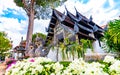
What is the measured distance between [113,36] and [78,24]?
7197 millimetres

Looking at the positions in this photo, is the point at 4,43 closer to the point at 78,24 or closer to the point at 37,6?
the point at 37,6

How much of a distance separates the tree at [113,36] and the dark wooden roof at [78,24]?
4.68m

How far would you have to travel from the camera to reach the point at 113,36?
1427cm

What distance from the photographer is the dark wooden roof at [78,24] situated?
71.1 feet

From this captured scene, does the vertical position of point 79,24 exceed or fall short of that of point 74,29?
it exceeds it

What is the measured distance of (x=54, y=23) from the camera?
2630cm

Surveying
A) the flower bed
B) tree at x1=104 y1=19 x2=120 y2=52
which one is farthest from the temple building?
the flower bed

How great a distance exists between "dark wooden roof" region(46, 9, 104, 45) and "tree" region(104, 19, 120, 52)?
184 inches

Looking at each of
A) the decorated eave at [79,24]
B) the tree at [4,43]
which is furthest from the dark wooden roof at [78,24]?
the tree at [4,43]

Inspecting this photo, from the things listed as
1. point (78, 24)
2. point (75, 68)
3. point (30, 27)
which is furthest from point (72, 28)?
point (75, 68)

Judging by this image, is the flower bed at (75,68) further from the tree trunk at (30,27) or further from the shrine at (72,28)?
the tree trunk at (30,27)

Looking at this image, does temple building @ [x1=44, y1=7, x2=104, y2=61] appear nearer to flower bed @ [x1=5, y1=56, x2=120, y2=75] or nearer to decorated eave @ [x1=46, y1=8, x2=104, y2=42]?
decorated eave @ [x1=46, y1=8, x2=104, y2=42]

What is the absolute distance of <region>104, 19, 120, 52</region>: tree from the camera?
537 inches

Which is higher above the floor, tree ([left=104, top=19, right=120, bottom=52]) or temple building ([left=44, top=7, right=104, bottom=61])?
temple building ([left=44, top=7, right=104, bottom=61])
